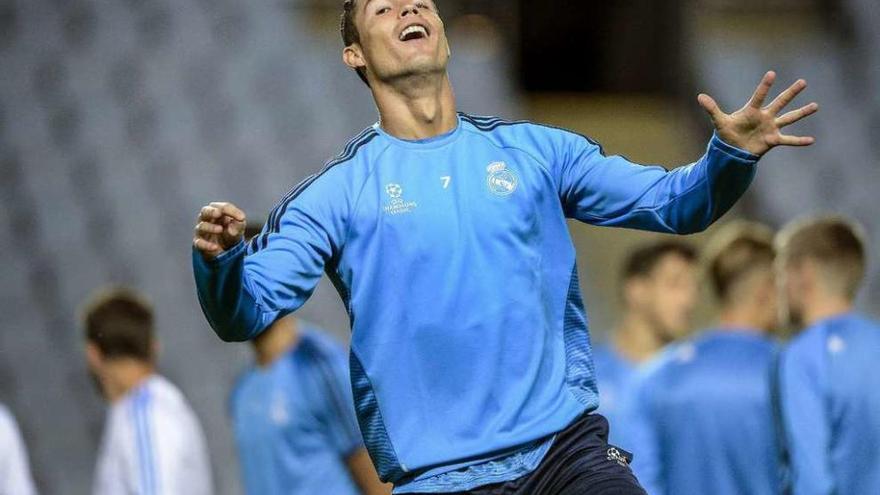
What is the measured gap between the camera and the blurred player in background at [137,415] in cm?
555

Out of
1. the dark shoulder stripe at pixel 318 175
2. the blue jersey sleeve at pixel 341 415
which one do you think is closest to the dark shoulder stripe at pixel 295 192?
the dark shoulder stripe at pixel 318 175

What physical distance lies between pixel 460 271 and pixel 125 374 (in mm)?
2825

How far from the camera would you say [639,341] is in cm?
764

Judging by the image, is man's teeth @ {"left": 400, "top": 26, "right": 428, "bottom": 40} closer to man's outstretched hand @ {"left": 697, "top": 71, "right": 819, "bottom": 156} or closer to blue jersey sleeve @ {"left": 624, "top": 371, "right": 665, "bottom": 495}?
man's outstretched hand @ {"left": 697, "top": 71, "right": 819, "bottom": 156}

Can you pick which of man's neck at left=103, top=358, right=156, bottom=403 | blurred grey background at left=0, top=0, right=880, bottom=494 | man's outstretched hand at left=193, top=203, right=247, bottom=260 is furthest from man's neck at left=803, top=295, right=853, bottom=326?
blurred grey background at left=0, top=0, right=880, bottom=494

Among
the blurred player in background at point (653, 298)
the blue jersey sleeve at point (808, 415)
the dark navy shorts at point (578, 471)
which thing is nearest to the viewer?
the dark navy shorts at point (578, 471)

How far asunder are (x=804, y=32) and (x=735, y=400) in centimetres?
655

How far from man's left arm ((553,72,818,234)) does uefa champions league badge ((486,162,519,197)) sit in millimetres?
128

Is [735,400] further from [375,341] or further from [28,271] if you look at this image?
[28,271]

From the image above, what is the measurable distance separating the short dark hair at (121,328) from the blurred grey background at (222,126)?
3.32 metres

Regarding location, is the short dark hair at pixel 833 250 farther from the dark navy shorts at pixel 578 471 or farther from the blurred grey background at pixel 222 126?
the blurred grey background at pixel 222 126

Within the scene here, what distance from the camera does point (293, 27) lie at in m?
10.7

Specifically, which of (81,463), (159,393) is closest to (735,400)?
(159,393)

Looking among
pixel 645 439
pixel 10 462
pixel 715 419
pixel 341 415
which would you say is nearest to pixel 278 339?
pixel 341 415
